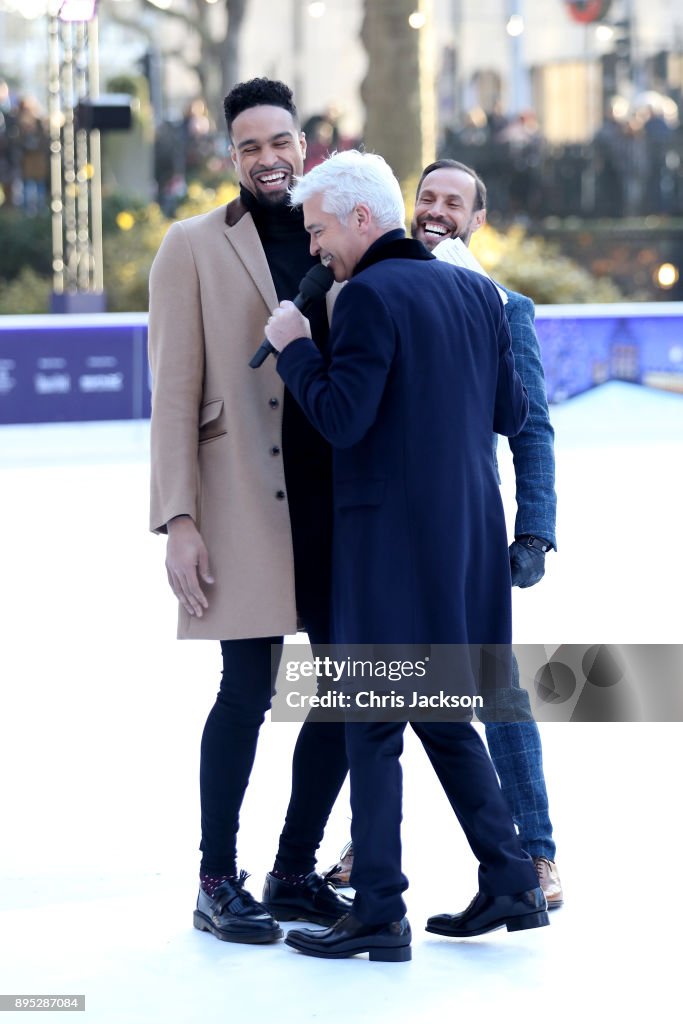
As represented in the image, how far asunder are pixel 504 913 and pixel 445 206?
5.01 feet

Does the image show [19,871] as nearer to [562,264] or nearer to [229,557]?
[229,557]

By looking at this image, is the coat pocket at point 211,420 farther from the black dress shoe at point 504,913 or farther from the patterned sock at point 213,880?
the black dress shoe at point 504,913

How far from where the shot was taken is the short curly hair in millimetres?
3123

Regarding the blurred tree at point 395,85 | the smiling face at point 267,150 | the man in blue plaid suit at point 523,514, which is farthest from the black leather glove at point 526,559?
the blurred tree at point 395,85

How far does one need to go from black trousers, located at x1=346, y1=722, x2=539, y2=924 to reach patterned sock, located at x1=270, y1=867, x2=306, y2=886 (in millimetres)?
308

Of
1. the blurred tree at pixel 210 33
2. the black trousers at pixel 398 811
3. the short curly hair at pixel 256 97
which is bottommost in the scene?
the black trousers at pixel 398 811

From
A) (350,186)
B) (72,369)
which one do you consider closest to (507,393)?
(350,186)

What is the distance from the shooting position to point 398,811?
301cm

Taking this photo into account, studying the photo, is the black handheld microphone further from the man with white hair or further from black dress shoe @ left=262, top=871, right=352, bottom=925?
black dress shoe @ left=262, top=871, right=352, bottom=925

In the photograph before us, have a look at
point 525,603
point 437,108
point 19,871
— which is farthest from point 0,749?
point 437,108

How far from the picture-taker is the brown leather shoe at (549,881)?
10.8ft

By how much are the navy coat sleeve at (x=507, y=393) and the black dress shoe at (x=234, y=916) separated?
108 cm

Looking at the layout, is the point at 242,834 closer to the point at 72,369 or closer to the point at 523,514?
the point at 523,514

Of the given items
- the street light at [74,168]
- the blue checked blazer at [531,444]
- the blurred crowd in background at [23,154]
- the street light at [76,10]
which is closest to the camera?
the blue checked blazer at [531,444]
